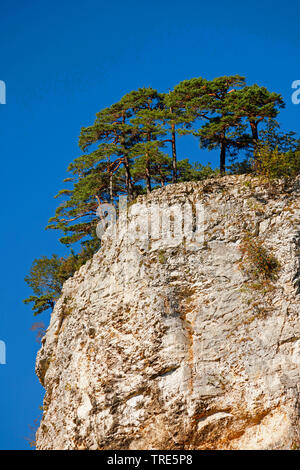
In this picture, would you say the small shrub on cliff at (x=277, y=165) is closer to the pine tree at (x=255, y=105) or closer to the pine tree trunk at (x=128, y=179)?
the pine tree at (x=255, y=105)

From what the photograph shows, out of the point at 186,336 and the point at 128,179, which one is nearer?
the point at 186,336

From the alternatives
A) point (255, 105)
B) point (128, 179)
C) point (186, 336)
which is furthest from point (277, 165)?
point (128, 179)

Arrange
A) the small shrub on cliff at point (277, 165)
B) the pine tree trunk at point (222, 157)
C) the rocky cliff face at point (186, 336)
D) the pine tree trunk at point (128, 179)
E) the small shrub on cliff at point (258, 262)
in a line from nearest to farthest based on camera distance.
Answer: the rocky cliff face at point (186, 336), the small shrub on cliff at point (258, 262), the small shrub on cliff at point (277, 165), the pine tree trunk at point (222, 157), the pine tree trunk at point (128, 179)

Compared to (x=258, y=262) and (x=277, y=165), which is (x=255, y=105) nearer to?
(x=277, y=165)

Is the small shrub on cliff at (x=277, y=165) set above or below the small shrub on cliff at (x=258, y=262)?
above

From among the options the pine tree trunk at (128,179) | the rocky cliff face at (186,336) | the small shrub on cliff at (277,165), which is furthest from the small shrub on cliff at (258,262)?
the pine tree trunk at (128,179)

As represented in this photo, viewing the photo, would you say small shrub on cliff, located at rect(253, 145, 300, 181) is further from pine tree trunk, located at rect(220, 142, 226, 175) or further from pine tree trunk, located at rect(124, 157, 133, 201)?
pine tree trunk, located at rect(124, 157, 133, 201)

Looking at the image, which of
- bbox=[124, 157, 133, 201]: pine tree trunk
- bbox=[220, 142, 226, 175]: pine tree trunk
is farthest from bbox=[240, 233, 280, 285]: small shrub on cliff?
bbox=[124, 157, 133, 201]: pine tree trunk

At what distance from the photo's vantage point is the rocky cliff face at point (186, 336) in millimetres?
30922

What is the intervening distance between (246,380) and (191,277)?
18.8 feet

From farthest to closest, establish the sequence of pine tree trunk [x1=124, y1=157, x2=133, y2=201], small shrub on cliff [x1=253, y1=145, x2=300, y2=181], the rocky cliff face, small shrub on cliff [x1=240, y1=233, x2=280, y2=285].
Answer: pine tree trunk [x1=124, y1=157, x2=133, y2=201], small shrub on cliff [x1=253, y1=145, x2=300, y2=181], small shrub on cliff [x1=240, y1=233, x2=280, y2=285], the rocky cliff face

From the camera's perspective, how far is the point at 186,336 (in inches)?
1299

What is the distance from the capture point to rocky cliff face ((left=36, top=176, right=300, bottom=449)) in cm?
3092

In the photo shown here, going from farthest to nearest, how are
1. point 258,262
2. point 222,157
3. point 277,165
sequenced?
1. point 222,157
2. point 277,165
3. point 258,262
